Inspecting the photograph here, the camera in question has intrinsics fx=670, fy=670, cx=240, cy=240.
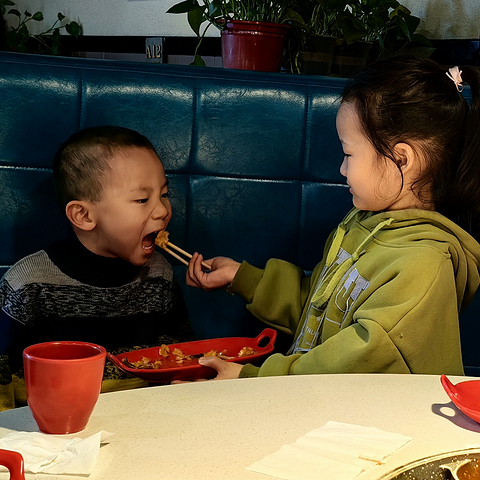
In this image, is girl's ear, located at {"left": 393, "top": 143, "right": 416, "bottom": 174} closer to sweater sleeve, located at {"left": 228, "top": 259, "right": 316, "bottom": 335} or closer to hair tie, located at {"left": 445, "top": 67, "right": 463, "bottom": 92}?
hair tie, located at {"left": 445, "top": 67, "right": 463, "bottom": 92}

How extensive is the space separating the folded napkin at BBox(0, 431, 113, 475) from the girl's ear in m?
0.95

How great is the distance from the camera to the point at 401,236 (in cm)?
143

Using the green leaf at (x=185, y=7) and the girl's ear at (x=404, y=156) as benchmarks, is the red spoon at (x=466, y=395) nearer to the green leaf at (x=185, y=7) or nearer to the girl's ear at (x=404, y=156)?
the girl's ear at (x=404, y=156)

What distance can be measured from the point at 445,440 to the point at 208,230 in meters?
1.22

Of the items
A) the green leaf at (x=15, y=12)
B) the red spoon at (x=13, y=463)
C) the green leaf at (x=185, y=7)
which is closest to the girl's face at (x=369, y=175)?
the green leaf at (x=185, y=7)

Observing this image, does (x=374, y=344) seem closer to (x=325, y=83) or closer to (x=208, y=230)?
(x=208, y=230)

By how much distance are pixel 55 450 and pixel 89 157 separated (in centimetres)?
112

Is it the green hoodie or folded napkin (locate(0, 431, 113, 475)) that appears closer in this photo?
folded napkin (locate(0, 431, 113, 475))

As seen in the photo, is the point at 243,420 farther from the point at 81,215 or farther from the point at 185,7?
the point at 185,7

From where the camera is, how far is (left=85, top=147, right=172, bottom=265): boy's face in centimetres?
173

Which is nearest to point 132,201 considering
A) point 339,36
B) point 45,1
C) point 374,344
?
point 374,344

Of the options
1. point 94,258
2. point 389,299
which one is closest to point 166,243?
point 94,258

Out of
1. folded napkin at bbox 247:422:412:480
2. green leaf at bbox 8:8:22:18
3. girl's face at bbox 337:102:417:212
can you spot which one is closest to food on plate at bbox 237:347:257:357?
girl's face at bbox 337:102:417:212

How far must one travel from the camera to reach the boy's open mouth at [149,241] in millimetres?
1804
